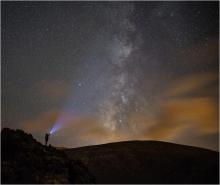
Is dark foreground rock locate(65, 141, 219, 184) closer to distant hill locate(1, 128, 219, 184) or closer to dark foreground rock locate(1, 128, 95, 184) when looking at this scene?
distant hill locate(1, 128, 219, 184)

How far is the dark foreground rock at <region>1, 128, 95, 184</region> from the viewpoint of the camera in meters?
24.8

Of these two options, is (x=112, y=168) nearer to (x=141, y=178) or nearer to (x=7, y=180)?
(x=141, y=178)

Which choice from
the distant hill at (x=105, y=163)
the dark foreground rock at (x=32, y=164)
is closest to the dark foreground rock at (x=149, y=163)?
the distant hill at (x=105, y=163)

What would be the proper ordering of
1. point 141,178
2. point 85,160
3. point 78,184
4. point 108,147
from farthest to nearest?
1. point 108,147
2. point 85,160
3. point 141,178
4. point 78,184

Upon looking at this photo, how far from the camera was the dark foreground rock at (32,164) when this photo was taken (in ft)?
81.4

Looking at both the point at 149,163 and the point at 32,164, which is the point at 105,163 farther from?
the point at 32,164

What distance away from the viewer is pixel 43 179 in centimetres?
2502

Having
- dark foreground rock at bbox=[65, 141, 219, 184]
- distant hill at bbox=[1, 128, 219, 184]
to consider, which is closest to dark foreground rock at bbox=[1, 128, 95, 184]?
distant hill at bbox=[1, 128, 219, 184]

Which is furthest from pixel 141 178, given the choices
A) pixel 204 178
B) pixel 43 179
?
pixel 43 179

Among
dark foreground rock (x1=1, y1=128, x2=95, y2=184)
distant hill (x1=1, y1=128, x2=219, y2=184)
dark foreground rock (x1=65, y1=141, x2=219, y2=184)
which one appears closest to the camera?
dark foreground rock (x1=1, y1=128, x2=95, y2=184)

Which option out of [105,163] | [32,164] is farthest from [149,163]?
[32,164]

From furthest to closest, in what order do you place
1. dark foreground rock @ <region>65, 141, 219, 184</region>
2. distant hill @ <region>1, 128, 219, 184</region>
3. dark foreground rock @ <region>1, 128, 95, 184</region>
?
dark foreground rock @ <region>65, 141, 219, 184</region>, distant hill @ <region>1, 128, 219, 184</region>, dark foreground rock @ <region>1, 128, 95, 184</region>

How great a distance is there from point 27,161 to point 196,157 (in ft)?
76.7

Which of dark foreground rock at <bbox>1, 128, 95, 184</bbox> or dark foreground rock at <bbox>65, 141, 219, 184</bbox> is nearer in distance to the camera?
dark foreground rock at <bbox>1, 128, 95, 184</bbox>
